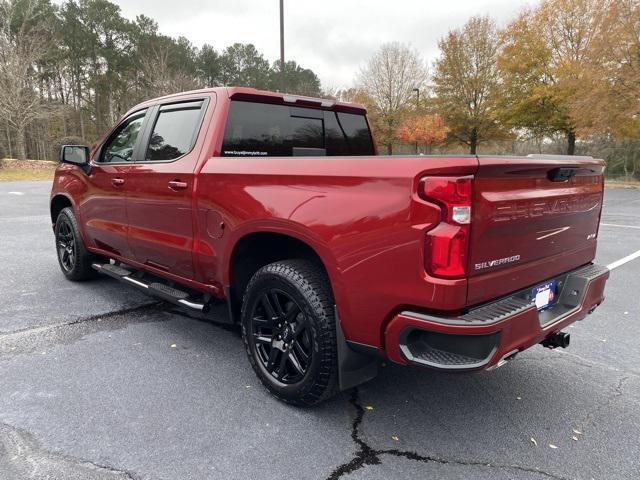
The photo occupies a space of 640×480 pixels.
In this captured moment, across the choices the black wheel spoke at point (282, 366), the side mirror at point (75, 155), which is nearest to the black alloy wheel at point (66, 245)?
the side mirror at point (75, 155)

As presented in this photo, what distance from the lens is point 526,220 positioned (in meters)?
2.24

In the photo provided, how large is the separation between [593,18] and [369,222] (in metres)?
27.5

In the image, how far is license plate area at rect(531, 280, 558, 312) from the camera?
247 centimetres

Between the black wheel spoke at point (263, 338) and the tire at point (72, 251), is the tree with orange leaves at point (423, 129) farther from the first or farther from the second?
the black wheel spoke at point (263, 338)

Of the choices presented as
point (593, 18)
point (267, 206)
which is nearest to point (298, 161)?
point (267, 206)

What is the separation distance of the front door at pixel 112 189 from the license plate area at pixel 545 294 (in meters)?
Result: 3.25

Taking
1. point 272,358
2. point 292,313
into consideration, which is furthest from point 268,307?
point 272,358

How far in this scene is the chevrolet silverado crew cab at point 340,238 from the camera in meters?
2.01

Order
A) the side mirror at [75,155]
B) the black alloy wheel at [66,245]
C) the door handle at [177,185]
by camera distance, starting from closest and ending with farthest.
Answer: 1. the door handle at [177,185]
2. the side mirror at [75,155]
3. the black alloy wheel at [66,245]

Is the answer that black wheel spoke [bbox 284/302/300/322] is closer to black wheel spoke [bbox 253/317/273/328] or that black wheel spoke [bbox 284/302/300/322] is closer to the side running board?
black wheel spoke [bbox 253/317/273/328]

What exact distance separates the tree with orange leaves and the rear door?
991 inches

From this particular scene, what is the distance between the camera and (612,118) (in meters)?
→ 20.4

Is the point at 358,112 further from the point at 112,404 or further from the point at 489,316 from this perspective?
the point at 112,404

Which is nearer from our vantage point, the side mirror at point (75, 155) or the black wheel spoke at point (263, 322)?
the black wheel spoke at point (263, 322)
